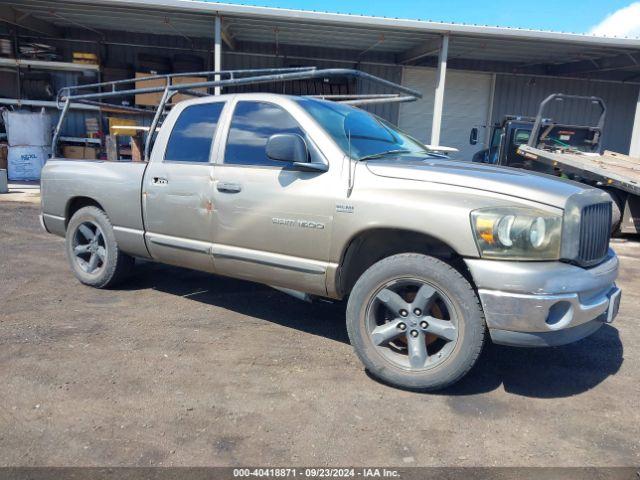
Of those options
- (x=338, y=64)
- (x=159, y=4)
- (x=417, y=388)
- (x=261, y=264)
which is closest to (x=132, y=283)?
(x=261, y=264)

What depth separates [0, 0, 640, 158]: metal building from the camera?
40.4 feet

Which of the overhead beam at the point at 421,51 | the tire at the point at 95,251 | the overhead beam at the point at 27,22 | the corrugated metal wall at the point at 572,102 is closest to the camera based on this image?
the tire at the point at 95,251

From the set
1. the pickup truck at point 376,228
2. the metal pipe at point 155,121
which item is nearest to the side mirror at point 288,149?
the pickup truck at point 376,228

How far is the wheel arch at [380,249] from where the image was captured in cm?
330

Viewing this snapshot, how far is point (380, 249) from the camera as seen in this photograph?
3570mm

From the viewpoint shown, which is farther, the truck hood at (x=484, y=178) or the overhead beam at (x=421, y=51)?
the overhead beam at (x=421, y=51)

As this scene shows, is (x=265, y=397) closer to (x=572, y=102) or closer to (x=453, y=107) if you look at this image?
(x=453, y=107)

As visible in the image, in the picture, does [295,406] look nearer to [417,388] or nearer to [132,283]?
[417,388]

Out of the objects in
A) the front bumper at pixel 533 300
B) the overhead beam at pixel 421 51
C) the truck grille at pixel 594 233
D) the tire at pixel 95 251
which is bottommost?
the tire at pixel 95 251

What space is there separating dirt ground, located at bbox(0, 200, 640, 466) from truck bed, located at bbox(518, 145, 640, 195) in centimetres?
429

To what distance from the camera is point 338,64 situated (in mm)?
16859

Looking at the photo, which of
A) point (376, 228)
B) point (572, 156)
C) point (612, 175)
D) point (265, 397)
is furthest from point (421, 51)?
point (265, 397)

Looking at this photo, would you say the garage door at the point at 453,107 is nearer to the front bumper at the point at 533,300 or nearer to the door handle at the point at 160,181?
the door handle at the point at 160,181

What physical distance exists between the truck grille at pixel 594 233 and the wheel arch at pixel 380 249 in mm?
705
